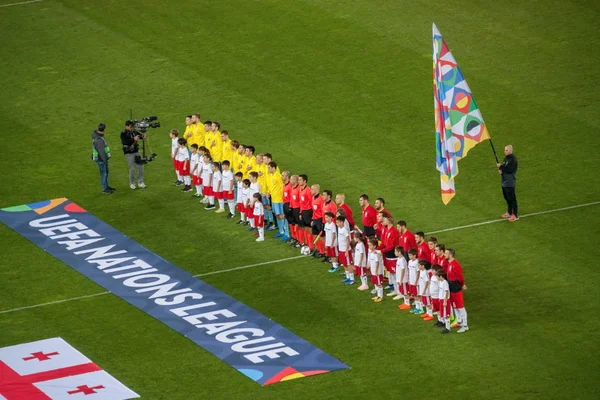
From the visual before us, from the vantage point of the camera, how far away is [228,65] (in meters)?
46.4

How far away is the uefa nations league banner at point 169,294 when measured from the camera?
30.0 metres

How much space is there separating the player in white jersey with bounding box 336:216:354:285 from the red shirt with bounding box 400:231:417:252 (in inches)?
56.8

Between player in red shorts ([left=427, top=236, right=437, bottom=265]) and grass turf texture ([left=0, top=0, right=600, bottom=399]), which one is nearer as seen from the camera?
grass turf texture ([left=0, top=0, right=600, bottom=399])

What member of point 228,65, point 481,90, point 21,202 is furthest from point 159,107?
point 481,90

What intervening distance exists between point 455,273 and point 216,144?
33.7 feet

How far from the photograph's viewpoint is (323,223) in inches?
1357

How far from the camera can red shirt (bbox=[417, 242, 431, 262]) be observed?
31767mm

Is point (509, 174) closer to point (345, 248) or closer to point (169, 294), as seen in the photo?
point (345, 248)

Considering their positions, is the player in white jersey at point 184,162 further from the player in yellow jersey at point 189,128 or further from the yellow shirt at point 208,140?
the player in yellow jersey at point 189,128

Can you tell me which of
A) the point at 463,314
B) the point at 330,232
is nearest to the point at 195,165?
the point at 330,232

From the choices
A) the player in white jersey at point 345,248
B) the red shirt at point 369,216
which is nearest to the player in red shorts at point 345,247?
the player in white jersey at point 345,248

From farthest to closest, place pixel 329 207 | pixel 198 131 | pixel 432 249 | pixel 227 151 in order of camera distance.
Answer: pixel 198 131 → pixel 227 151 → pixel 329 207 → pixel 432 249

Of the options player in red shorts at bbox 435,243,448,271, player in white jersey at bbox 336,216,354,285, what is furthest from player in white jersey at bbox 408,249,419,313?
player in white jersey at bbox 336,216,354,285

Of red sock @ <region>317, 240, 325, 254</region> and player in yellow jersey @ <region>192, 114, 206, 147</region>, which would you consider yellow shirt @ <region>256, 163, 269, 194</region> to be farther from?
player in yellow jersey @ <region>192, 114, 206, 147</region>
